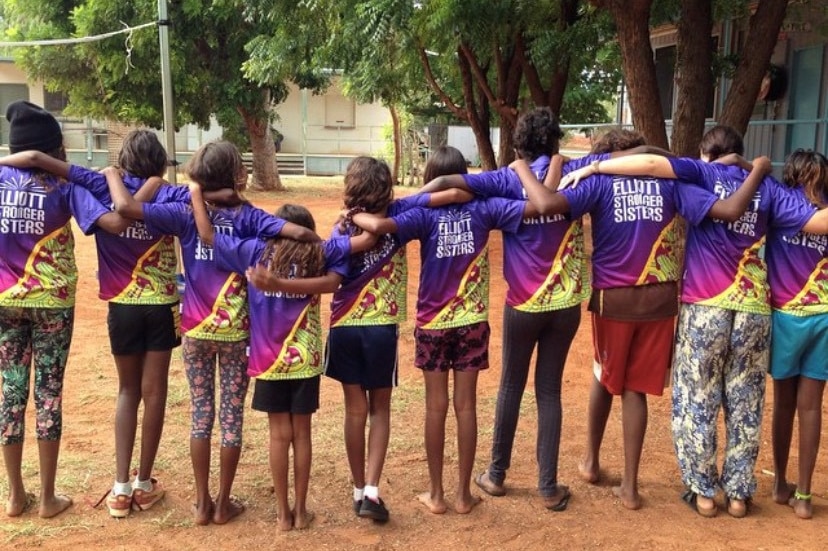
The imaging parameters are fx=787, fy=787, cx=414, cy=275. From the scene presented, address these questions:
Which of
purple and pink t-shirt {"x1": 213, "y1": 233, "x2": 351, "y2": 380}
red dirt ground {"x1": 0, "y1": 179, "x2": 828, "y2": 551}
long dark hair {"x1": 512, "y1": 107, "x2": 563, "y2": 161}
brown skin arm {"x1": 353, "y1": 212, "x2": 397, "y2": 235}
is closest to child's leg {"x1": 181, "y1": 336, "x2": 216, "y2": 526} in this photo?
purple and pink t-shirt {"x1": 213, "y1": 233, "x2": 351, "y2": 380}

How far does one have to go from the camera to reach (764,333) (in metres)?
3.74

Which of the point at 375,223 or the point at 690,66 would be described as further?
the point at 690,66

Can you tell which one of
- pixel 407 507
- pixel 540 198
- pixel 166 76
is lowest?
pixel 407 507

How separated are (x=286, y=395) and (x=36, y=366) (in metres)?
1.25

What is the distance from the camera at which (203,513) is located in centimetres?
375

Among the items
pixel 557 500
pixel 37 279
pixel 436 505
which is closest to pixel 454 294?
pixel 436 505

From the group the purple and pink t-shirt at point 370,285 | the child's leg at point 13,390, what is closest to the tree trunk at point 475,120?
the purple and pink t-shirt at point 370,285

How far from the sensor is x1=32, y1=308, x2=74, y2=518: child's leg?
372cm

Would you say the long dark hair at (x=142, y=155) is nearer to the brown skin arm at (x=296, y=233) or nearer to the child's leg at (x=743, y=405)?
the brown skin arm at (x=296, y=233)

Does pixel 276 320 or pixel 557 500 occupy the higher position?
pixel 276 320

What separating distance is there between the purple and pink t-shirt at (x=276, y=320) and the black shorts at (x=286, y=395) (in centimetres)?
5

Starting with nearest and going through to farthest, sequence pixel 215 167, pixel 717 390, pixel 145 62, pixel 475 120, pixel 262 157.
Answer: pixel 215 167, pixel 717 390, pixel 475 120, pixel 145 62, pixel 262 157

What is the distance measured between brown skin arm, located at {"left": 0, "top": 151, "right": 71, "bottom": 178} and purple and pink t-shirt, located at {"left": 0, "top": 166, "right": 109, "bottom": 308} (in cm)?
5

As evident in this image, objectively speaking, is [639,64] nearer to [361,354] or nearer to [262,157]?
[361,354]
